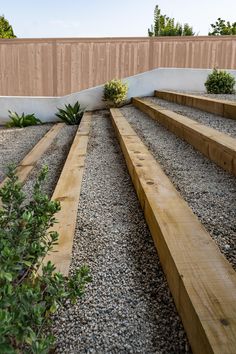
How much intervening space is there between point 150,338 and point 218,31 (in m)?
18.9

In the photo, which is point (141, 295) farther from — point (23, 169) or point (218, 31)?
point (218, 31)

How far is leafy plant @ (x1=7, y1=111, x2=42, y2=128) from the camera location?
571 centimetres

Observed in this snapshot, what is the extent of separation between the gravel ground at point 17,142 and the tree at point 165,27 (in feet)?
39.7

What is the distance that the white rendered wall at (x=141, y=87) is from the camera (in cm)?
573

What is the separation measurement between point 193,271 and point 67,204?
2.63 feet

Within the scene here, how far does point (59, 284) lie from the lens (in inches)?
26.1

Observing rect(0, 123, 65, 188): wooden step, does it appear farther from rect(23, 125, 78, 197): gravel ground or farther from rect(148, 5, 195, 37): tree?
rect(148, 5, 195, 37): tree

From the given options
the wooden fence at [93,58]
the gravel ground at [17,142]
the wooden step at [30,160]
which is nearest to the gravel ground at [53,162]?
the wooden step at [30,160]

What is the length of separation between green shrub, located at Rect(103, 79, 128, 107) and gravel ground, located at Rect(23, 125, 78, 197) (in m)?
1.45

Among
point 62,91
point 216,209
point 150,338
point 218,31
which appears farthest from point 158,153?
point 218,31

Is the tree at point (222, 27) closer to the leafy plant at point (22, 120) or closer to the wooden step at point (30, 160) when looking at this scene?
the leafy plant at point (22, 120)

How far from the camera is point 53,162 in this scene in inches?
107

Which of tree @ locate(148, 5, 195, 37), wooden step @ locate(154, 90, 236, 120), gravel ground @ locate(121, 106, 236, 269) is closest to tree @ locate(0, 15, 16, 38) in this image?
tree @ locate(148, 5, 195, 37)

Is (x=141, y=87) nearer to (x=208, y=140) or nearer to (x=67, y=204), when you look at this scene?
(x=208, y=140)
